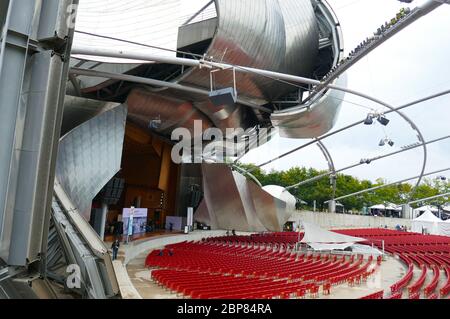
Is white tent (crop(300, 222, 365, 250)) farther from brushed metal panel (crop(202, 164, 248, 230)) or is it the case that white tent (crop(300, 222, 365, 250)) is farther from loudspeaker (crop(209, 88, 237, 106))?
brushed metal panel (crop(202, 164, 248, 230))

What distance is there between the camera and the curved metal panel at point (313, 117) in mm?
25866

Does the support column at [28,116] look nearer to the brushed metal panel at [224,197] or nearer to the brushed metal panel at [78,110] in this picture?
the brushed metal panel at [78,110]

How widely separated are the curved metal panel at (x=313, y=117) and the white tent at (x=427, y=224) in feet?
78.8

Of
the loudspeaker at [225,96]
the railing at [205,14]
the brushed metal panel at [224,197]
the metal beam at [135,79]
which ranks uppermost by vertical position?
the railing at [205,14]

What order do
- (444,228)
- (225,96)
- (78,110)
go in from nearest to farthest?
(225,96)
(78,110)
(444,228)

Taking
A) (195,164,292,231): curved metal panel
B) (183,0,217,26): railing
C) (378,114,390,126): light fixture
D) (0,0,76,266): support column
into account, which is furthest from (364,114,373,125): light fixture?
(0,0,76,266): support column

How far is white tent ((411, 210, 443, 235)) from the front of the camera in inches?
1735

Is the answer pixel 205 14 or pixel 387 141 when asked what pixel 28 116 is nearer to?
pixel 205 14

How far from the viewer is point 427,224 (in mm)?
45031

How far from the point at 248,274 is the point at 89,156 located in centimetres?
975

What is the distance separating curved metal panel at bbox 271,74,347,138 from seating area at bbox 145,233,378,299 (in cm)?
1006

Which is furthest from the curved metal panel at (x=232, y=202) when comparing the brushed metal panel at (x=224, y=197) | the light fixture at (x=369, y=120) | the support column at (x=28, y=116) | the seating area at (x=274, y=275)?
the support column at (x=28, y=116)

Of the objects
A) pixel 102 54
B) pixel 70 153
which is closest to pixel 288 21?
pixel 102 54

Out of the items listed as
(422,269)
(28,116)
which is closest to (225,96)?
(28,116)
